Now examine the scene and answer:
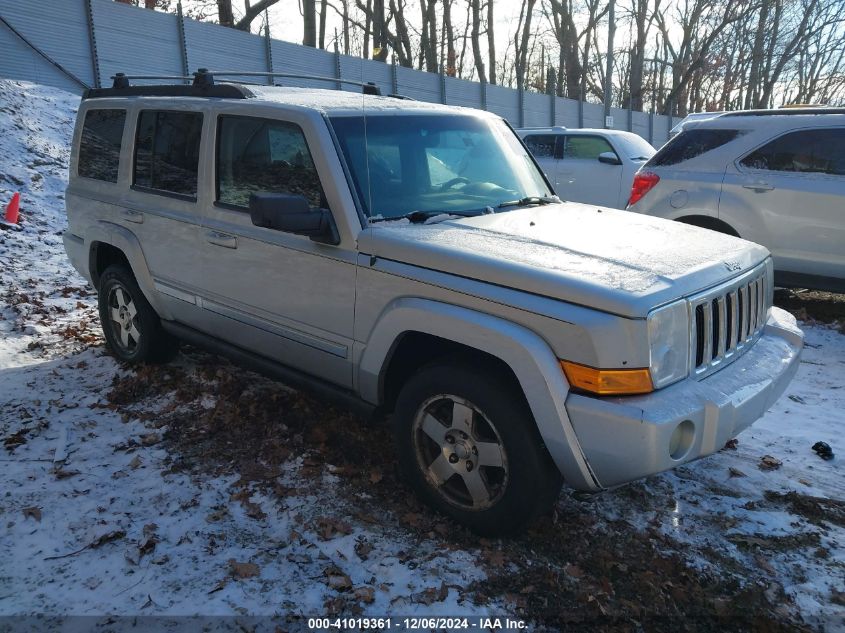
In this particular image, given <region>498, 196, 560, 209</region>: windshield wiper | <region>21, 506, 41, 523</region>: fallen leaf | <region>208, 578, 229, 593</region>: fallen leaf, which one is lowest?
<region>208, 578, 229, 593</region>: fallen leaf

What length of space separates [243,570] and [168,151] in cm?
280

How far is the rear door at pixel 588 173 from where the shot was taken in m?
11.1

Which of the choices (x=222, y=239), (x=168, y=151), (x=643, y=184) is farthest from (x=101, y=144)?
(x=643, y=184)

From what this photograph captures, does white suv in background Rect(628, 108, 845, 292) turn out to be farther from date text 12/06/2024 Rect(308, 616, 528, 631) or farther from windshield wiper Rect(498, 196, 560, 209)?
date text 12/06/2024 Rect(308, 616, 528, 631)

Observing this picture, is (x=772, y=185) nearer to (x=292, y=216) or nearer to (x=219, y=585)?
(x=292, y=216)

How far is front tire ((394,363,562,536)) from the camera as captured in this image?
9.62ft

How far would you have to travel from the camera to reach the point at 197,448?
4.12 m

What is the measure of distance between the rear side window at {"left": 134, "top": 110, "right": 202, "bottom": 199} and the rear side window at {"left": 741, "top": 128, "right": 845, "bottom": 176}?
16.9ft

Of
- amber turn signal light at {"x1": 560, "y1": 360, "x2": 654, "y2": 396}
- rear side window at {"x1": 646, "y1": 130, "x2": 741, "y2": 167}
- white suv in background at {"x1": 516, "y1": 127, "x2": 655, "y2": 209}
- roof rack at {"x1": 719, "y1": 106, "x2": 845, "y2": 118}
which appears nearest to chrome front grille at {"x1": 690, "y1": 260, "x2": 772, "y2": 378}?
amber turn signal light at {"x1": 560, "y1": 360, "x2": 654, "y2": 396}

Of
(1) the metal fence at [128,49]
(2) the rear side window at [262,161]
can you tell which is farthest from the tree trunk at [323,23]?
(2) the rear side window at [262,161]

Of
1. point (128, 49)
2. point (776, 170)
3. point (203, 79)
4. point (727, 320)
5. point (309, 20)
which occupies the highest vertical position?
point (309, 20)

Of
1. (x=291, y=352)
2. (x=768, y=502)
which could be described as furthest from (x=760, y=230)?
(x=291, y=352)

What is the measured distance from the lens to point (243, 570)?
3.03 meters

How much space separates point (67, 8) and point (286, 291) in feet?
47.7
